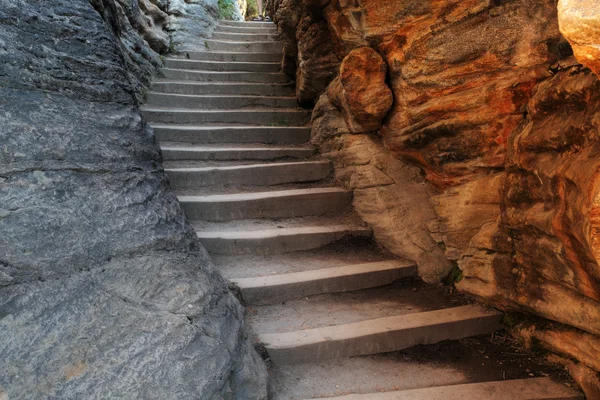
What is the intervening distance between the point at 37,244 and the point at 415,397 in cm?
230

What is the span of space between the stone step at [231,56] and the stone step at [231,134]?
2.24m

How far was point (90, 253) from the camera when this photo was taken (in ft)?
7.34

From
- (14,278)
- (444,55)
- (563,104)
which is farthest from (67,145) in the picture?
(563,104)

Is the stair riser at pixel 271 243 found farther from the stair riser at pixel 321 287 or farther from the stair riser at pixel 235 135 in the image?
the stair riser at pixel 235 135

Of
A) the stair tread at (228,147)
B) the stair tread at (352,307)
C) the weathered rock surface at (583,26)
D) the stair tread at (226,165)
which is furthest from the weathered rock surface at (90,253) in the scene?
the weathered rock surface at (583,26)

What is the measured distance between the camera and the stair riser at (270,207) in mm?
4145

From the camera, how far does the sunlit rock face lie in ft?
8.17

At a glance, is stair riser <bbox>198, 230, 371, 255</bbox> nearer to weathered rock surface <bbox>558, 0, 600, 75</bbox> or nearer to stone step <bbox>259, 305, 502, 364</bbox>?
stone step <bbox>259, 305, 502, 364</bbox>

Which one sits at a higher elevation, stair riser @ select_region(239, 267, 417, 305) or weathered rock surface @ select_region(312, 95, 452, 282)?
weathered rock surface @ select_region(312, 95, 452, 282)

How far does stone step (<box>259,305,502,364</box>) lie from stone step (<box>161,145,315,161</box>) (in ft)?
7.68

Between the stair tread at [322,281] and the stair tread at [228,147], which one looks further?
the stair tread at [228,147]

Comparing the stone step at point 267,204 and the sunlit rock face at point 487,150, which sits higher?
the sunlit rock face at point 487,150

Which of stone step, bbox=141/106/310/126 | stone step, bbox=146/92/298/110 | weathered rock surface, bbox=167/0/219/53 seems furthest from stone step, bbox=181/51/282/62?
stone step, bbox=141/106/310/126

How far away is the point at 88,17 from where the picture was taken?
3.16 meters
